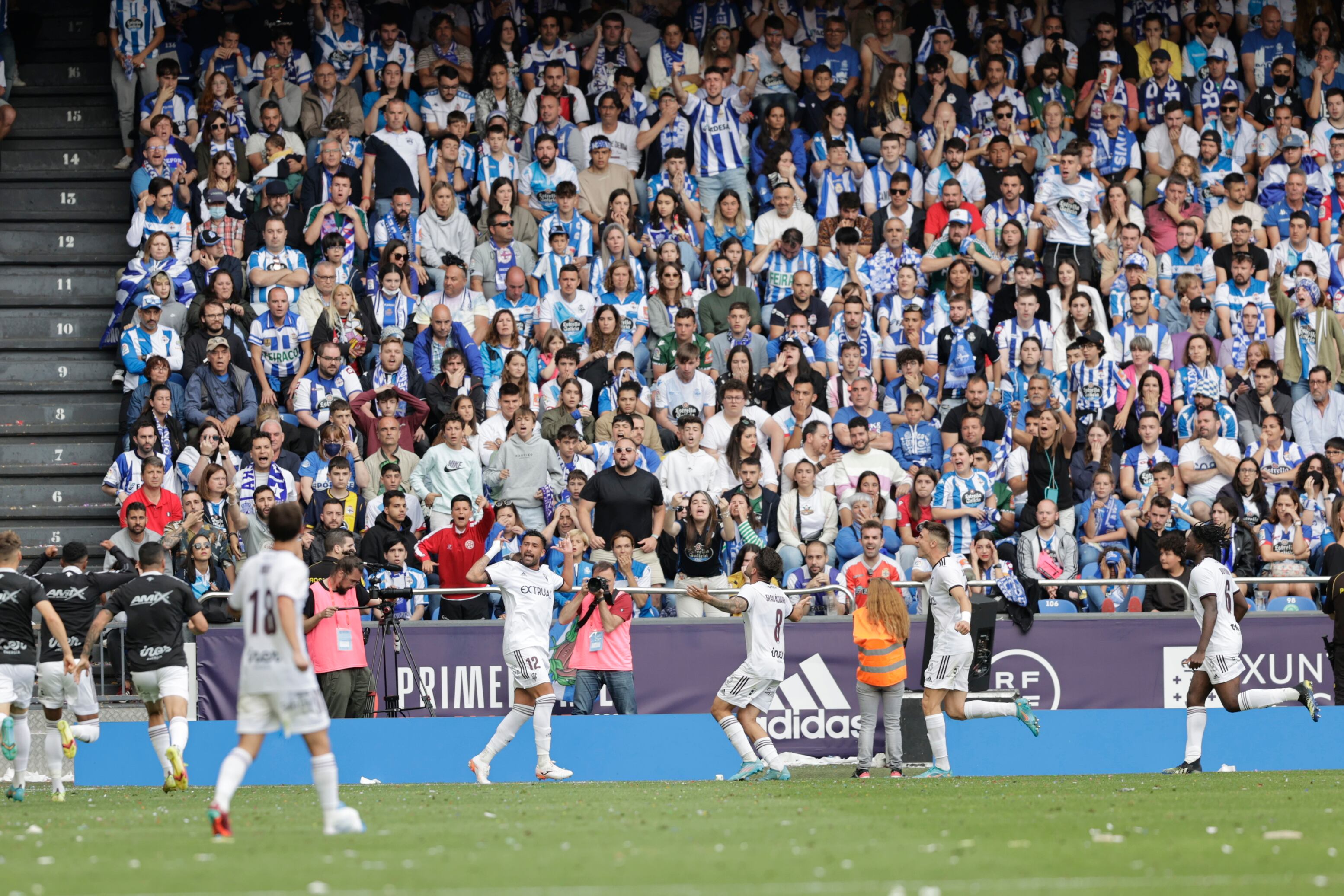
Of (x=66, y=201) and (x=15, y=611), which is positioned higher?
(x=66, y=201)

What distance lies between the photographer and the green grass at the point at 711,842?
783 centimetres

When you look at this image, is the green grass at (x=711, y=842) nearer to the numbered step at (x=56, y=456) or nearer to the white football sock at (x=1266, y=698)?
the white football sock at (x=1266, y=698)

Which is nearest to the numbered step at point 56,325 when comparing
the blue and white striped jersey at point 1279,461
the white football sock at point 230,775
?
Result: the white football sock at point 230,775

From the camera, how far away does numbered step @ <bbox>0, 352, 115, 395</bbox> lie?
2034cm

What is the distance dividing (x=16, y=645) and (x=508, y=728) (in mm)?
4014

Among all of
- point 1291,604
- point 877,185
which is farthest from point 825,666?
point 877,185

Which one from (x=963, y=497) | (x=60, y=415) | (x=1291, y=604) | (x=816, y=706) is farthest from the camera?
(x=60, y=415)

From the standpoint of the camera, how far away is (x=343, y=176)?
20.4 m

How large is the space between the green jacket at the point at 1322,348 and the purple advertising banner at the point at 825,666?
187 inches

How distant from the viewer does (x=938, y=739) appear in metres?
14.6

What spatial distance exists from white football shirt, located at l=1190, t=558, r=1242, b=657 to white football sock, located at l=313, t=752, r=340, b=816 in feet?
27.1

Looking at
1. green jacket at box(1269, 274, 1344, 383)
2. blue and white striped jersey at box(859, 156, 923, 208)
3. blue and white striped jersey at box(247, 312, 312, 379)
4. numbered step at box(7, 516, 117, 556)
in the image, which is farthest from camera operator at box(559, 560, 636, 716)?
green jacket at box(1269, 274, 1344, 383)

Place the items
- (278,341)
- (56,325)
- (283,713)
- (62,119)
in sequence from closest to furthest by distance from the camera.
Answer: (283,713), (278,341), (56,325), (62,119)

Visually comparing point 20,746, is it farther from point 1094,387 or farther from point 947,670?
point 1094,387
